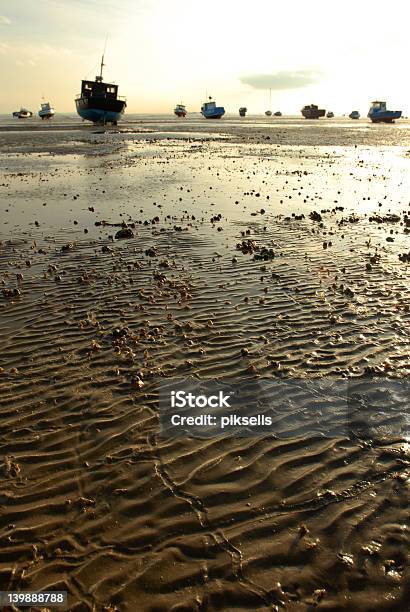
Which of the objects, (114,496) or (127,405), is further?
(127,405)

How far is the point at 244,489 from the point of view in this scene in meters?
4.96

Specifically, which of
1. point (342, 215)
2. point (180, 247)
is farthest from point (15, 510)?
point (342, 215)

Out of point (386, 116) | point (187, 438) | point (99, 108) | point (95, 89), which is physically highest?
point (386, 116)

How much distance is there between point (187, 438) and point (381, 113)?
131 meters

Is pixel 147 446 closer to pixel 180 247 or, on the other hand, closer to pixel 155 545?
pixel 155 545

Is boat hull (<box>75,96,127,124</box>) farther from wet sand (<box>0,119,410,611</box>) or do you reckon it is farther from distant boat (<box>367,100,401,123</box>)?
wet sand (<box>0,119,410,611</box>)

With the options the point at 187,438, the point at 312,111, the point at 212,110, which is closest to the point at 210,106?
the point at 212,110

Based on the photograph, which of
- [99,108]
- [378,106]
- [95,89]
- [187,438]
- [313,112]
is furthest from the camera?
[313,112]

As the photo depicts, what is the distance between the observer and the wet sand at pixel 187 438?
13.4 ft

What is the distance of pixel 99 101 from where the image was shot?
83.6 meters

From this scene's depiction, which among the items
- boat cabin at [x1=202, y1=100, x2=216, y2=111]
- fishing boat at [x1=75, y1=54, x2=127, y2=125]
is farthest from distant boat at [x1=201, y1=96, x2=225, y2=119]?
fishing boat at [x1=75, y1=54, x2=127, y2=125]

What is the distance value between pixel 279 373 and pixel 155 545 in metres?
3.49

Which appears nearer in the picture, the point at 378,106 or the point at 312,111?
the point at 378,106

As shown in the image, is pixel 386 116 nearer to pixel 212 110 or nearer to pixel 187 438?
pixel 212 110
